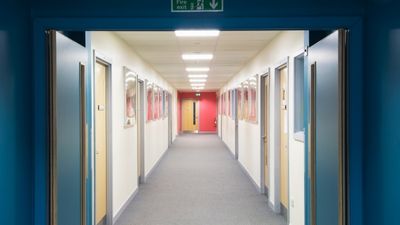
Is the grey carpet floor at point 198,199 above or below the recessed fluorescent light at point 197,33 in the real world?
below

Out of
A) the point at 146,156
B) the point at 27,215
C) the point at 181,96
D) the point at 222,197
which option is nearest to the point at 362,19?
the point at 27,215

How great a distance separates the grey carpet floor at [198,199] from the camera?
540cm

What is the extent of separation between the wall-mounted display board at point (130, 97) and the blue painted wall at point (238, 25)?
3.46 m

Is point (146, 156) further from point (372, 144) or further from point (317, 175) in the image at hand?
point (372, 144)

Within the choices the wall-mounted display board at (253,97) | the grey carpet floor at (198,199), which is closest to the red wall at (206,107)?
the grey carpet floor at (198,199)

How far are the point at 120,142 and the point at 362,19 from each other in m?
3.99

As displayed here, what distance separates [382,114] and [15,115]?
83.0 inches

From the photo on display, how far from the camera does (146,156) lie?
855 cm

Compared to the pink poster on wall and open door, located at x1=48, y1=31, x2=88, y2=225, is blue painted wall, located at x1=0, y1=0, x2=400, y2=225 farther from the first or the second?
the pink poster on wall

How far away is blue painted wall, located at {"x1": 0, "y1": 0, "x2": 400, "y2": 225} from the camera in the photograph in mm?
2131

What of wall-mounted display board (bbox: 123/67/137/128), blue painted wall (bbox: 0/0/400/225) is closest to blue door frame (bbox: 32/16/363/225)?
blue painted wall (bbox: 0/0/400/225)

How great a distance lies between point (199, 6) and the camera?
256 centimetres

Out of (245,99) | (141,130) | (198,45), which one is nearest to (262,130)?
(198,45)

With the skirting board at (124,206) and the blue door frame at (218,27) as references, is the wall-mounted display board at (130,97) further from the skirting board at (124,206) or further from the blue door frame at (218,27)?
the blue door frame at (218,27)
